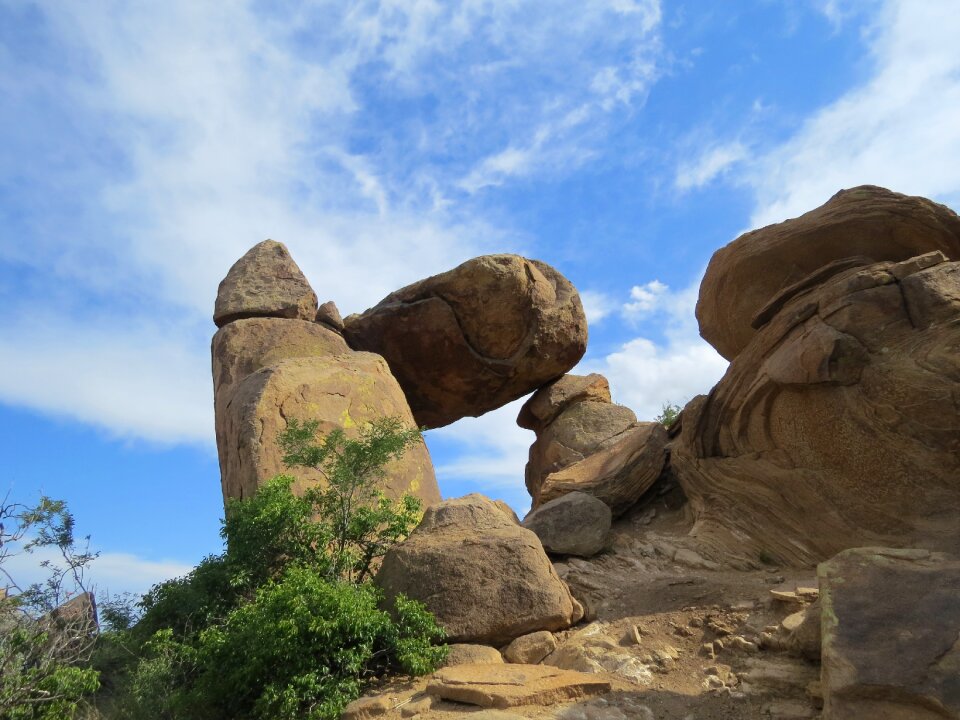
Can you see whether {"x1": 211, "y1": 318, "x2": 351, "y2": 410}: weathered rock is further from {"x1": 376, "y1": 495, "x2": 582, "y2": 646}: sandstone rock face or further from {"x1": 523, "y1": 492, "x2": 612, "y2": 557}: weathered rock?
{"x1": 376, "y1": 495, "x2": 582, "y2": 646}: sandstone rock face

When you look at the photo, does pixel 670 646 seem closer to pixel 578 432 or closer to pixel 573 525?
pixel 573 525

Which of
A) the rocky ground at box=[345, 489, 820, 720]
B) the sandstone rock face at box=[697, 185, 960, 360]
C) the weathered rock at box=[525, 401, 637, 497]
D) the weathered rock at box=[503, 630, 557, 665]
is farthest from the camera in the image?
the weathered rock at box=[525, 401, 637, 497]

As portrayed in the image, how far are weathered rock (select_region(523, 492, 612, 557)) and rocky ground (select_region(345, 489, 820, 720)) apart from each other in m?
0.16

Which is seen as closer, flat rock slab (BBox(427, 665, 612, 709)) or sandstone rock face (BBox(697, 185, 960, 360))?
flat rock slab (BBox(427, 665, 612, 709))

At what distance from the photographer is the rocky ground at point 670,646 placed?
18.1 feet

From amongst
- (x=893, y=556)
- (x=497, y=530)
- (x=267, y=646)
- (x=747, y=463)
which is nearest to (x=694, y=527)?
(x=747, y=463)

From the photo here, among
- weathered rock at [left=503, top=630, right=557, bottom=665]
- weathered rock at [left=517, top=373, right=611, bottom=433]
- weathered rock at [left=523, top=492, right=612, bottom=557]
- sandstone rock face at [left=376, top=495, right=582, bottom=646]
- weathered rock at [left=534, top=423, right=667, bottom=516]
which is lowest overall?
weathered rock at [left=503, top=630, right=557, bottom=665]

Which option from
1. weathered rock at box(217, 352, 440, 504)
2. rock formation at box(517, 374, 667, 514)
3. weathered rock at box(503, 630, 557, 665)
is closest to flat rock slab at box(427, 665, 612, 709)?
weathered rock at box(503, 630, 557, 665)

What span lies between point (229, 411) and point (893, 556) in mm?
8178

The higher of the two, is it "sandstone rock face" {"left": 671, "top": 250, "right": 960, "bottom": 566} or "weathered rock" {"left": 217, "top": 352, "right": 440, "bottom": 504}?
"weathered rock" {"left": 217, "top": 352, "right": 440, "bottom": 504}

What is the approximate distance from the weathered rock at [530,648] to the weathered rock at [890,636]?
248 cm

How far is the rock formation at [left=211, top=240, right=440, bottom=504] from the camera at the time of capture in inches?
387

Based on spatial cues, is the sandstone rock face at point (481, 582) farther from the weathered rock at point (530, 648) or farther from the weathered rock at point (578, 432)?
the weathered rock at point (578, 432)

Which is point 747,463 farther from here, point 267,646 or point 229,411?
point 229,411
